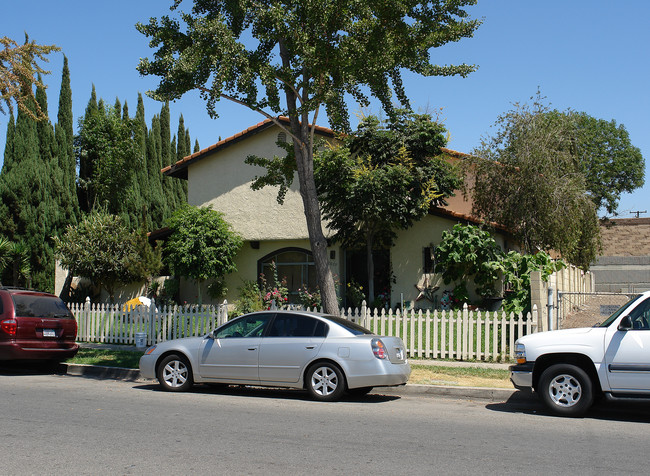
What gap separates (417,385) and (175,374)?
401 centimetres

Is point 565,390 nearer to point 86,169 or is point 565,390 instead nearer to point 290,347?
point 290,347

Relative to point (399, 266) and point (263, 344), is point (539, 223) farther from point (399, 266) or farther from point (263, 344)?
point (263, 344)

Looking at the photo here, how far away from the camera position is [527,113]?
1884 centimetres

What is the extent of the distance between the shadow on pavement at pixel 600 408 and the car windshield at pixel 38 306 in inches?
343

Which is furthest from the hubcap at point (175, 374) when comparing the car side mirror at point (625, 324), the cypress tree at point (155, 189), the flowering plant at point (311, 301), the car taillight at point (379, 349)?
the cypress tree at point (155, 189)

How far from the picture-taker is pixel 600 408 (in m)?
9.29

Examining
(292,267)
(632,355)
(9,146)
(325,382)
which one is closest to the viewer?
(632,355)

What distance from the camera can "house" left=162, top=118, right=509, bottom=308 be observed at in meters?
19.2

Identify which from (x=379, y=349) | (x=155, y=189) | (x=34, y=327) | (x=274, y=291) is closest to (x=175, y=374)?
(x=379, y=349)

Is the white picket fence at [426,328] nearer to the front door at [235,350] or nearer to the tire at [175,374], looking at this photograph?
the front door at [235,350]

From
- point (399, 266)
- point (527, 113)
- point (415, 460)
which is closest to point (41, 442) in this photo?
point (415, 460)

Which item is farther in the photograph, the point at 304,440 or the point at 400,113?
the point at 400,113

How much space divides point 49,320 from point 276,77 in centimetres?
658

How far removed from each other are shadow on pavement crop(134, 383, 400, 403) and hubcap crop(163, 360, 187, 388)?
226 mm
